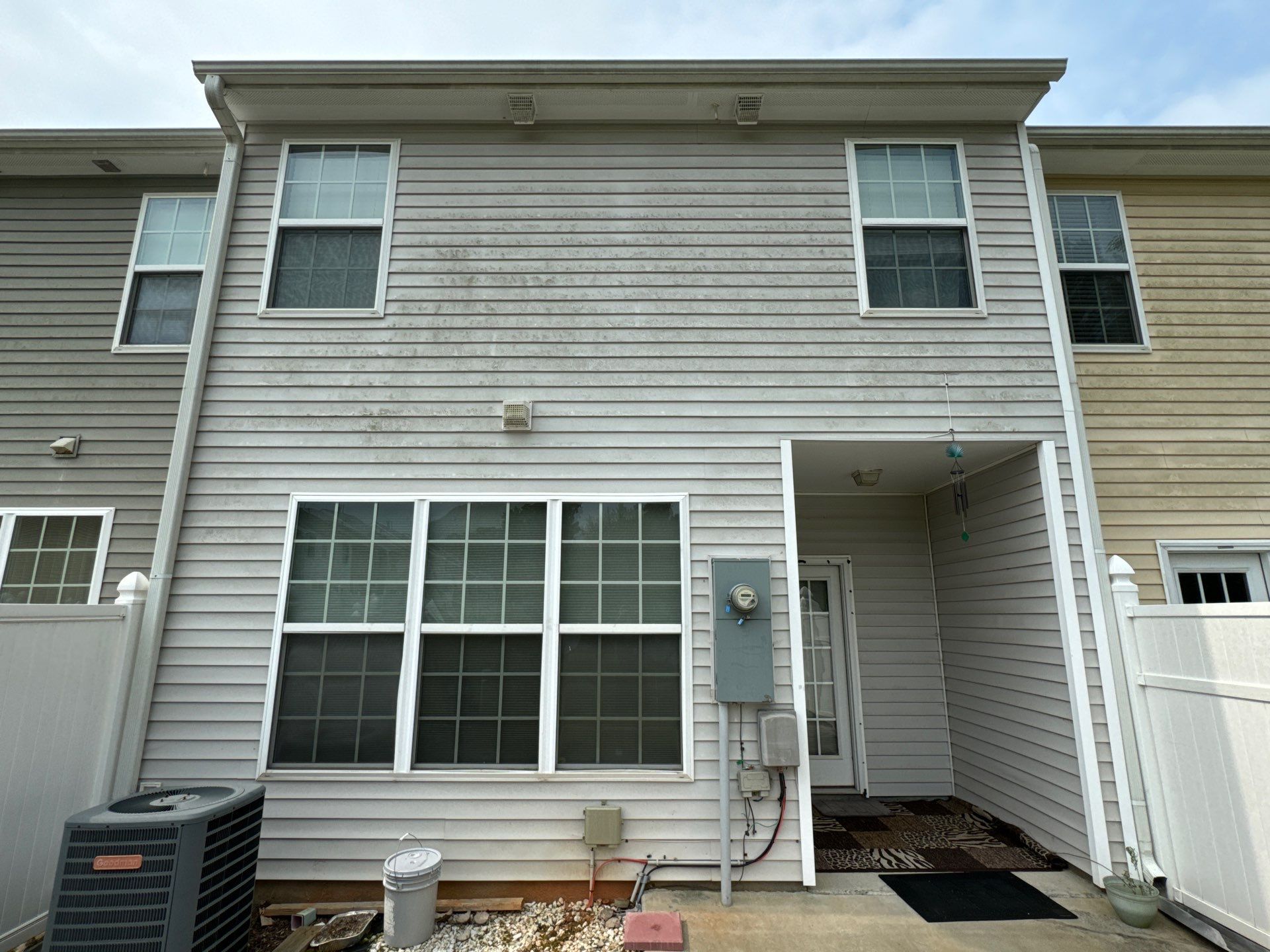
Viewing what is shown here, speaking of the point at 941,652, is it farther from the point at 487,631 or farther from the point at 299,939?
the point at 299,939

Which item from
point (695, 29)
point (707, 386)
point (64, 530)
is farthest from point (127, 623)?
point (695, 29)

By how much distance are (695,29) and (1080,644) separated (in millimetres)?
5556

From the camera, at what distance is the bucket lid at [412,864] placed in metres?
2.87

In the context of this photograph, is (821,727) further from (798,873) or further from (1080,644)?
(1080,644)

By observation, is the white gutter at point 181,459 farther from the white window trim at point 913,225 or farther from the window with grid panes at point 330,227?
the white window trim at point 913,225

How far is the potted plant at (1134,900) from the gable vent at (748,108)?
A: 513 centimetres

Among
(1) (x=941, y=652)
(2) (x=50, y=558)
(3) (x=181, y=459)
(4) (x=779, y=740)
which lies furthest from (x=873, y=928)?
(2) (x=50, y=558)

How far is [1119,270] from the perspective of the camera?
4.73m

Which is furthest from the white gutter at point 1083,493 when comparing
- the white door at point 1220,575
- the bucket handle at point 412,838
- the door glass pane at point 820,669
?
the bucket handle at point 412,838

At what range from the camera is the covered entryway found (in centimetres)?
367

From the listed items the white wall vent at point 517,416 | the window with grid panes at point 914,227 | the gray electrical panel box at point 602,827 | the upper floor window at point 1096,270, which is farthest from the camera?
the upper floor window at point 1096,270

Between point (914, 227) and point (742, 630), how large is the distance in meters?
3.10

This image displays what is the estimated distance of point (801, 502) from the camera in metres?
5.20

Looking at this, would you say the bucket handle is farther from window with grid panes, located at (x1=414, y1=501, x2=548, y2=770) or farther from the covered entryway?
the covered entryway
